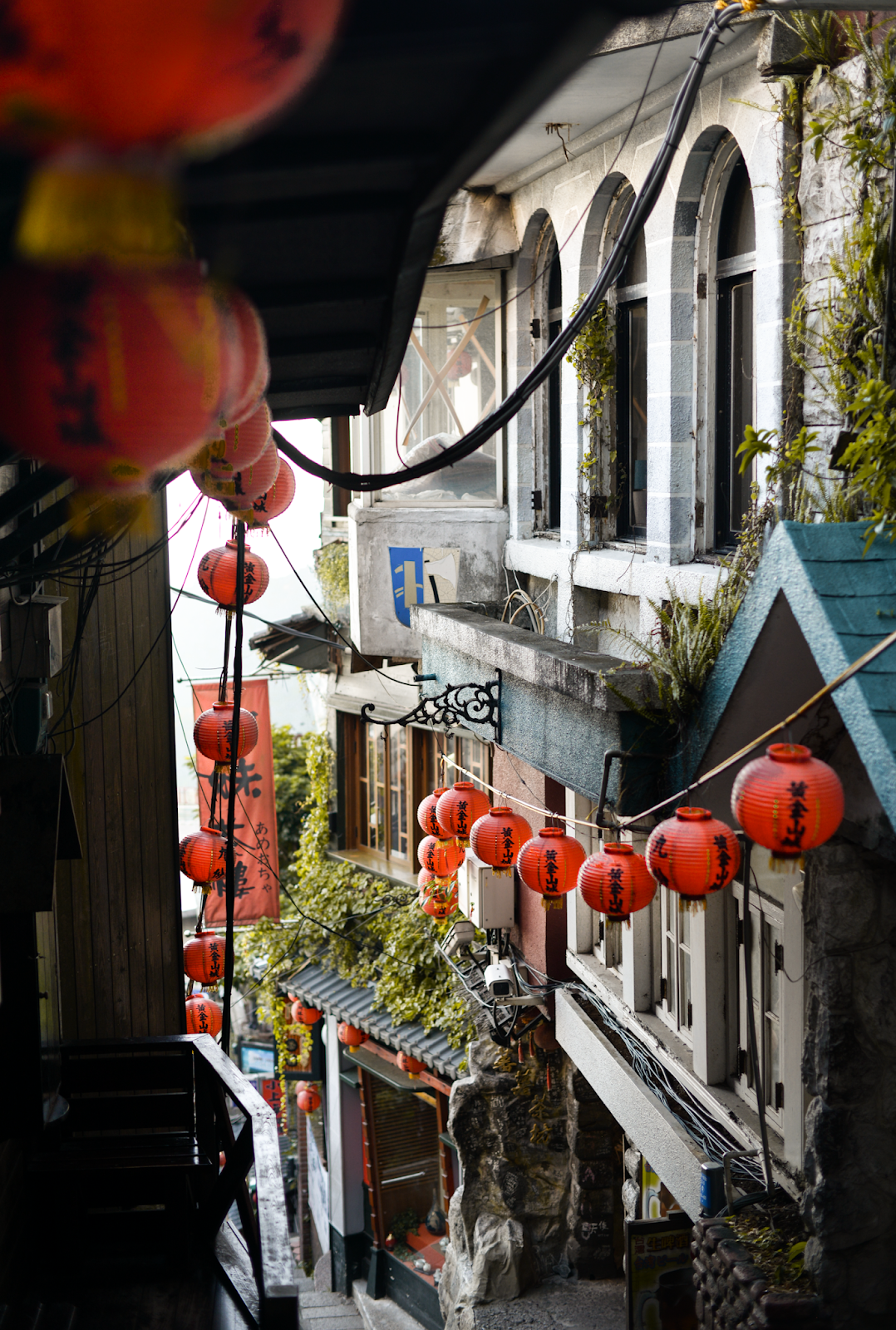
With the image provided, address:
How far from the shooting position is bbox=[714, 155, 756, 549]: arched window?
770cm

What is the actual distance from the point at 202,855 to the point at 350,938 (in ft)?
21.6

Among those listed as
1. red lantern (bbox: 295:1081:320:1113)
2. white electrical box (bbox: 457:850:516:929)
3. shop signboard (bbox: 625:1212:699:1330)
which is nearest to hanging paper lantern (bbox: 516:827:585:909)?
shop signboard (bbox: 625:1212:699:1330)

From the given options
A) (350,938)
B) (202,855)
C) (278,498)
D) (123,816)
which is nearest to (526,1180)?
(350,938)

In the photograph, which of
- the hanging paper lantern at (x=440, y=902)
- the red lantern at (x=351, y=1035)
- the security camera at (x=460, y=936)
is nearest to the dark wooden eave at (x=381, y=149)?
the hanging paper lantern at (x=440, y=902)

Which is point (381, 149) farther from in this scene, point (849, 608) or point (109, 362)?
point (849, 608)

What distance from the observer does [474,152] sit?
2010 millimetres

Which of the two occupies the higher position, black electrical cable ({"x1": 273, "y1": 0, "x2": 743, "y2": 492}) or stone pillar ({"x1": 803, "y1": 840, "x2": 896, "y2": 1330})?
black electrical cable ({"x1": 273, "y1": 0, "x2": 743, "y2": 492})

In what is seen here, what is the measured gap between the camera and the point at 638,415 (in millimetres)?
9594

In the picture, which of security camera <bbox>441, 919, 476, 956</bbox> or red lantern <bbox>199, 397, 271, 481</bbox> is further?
security camera <bbox>441, 919, 476, 956</bbox>

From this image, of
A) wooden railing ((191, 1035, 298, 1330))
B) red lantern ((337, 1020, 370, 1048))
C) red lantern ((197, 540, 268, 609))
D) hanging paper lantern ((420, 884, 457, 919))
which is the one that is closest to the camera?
wooden railing ((191, 1035, 298, 1330))

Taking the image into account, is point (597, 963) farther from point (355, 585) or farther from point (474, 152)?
point (474, 152)

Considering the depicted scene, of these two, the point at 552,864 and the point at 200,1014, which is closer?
the point at 552,864

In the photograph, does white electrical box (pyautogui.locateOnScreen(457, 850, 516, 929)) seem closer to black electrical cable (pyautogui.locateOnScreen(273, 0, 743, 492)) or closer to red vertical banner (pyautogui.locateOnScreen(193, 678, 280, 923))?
red vertical banner (pyautogui.locateOnScreen(193, 678, 280, 923))

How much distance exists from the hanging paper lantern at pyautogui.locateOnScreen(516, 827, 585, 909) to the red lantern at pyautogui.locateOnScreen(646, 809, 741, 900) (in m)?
1.75
